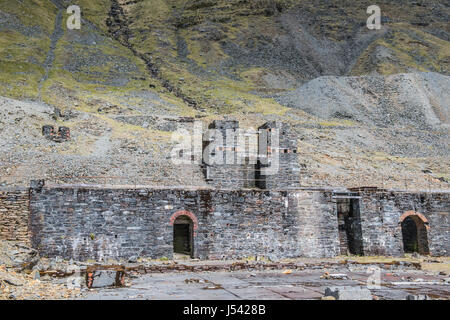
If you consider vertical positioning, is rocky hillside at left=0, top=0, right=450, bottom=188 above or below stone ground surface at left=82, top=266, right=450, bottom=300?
above

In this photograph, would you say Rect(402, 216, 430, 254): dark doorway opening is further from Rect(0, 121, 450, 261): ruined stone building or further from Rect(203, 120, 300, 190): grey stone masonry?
Rect(203, 120, 300, 190): grey stone masonry

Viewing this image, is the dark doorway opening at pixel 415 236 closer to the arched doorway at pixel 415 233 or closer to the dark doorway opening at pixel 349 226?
the arched doorway at pixel 415 233

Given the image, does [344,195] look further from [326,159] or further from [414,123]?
[414,123]

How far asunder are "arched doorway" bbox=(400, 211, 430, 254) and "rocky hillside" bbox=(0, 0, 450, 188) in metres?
5.74

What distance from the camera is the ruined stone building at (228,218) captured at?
14.2m

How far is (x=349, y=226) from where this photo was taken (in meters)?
18.2

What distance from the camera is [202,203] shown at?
624 inches

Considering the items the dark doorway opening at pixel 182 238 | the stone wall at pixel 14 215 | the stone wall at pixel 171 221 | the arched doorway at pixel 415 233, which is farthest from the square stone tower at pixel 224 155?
the stone wall at pixel 14 215

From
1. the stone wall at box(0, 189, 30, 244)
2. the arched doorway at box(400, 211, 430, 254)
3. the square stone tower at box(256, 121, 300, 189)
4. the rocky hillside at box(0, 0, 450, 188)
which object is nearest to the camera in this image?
the stone wall at box(0, 189, 30, 244)

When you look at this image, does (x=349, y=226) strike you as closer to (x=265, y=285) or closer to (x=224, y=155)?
(x=224, y=155)

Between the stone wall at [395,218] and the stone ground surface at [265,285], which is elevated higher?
the stone wall at [395,218]

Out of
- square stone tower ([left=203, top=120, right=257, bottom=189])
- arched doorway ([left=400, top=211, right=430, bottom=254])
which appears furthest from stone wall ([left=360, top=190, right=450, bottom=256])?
square stone tower ([left=203, top=120, right=257, bottom=189])

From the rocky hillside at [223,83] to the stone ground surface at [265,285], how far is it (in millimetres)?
13672

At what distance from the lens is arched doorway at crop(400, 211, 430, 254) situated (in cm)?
1827
